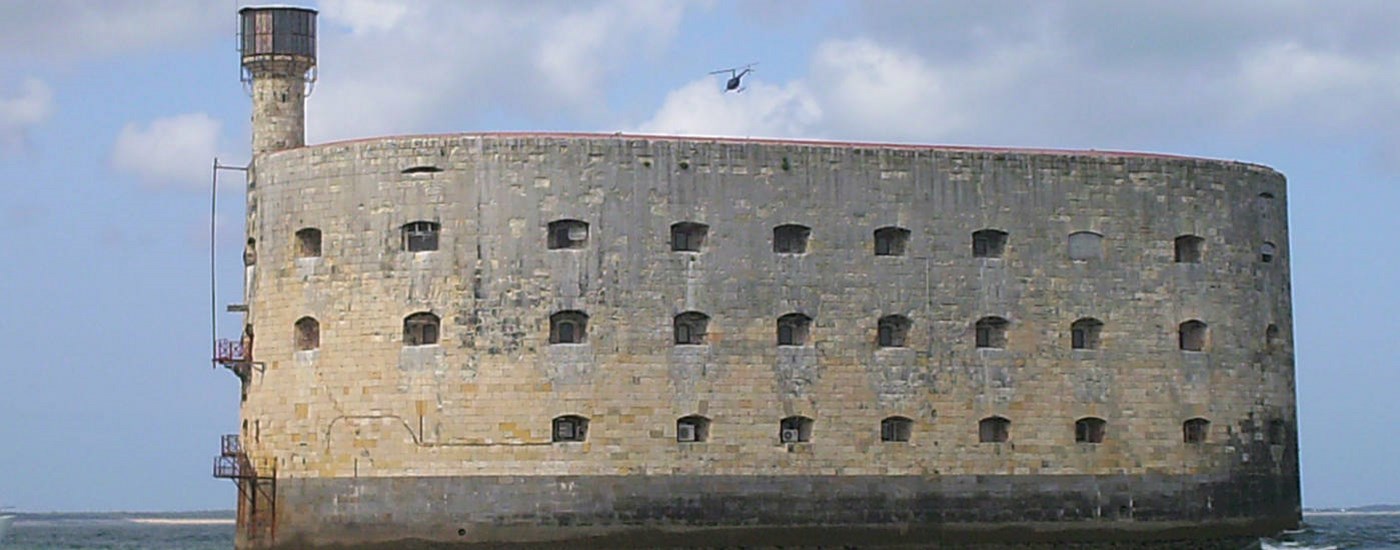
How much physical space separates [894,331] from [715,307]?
3.26m

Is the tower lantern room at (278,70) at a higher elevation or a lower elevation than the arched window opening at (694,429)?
higher

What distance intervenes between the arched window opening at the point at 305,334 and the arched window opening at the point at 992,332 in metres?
11.2

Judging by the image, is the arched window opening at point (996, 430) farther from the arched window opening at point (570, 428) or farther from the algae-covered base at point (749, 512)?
the arched window opening at point (570, 428)

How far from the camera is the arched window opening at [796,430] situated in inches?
1780

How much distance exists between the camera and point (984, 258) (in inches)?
1832

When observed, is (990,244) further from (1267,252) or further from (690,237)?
(1267,252)

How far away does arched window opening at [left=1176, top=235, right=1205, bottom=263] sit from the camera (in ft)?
157

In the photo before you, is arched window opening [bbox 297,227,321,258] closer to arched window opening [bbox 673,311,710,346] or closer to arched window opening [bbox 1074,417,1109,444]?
arched window opening [bbox 673,311,710,346]

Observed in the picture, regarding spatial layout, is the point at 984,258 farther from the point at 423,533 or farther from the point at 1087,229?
the point at 423,533

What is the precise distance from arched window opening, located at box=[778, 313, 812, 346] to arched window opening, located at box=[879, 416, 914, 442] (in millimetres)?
2024

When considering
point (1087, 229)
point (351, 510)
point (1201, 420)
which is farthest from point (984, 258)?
point (351, 510)

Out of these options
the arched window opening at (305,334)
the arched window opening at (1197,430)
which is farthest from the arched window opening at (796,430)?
the arched window opening at (305,334)

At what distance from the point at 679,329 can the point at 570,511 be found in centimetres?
350

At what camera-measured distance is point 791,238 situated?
150ft
